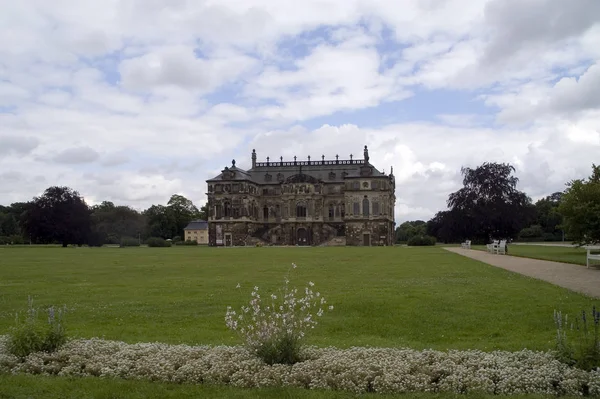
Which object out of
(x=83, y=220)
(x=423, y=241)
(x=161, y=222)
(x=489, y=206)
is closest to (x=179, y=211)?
(x=161, y=222)

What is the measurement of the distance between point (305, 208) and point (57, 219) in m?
41.3

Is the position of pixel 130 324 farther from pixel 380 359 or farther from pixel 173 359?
pixel 380 359

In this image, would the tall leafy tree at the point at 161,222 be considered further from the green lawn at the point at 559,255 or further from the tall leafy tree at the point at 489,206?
the green lawn at the point at 559,255

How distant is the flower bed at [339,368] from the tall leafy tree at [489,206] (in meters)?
73.4

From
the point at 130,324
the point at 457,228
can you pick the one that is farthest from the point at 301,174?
the point at 130,324

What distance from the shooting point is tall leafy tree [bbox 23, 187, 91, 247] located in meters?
91.8

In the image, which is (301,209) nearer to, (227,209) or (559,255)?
(227,209)

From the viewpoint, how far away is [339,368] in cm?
880

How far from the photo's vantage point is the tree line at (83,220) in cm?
9231

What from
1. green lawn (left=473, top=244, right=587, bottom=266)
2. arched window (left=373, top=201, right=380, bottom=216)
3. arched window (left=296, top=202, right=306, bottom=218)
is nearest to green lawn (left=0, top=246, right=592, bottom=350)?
green lawn (left=473, top=244, right=587, bottom=266)

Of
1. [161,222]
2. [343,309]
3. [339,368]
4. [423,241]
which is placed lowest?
[339,368]

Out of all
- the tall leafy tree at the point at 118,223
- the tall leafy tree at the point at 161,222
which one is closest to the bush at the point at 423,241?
the tall leafy tree at the point at 118,223

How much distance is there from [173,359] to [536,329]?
7.70 metres

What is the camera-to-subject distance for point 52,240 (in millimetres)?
95688
